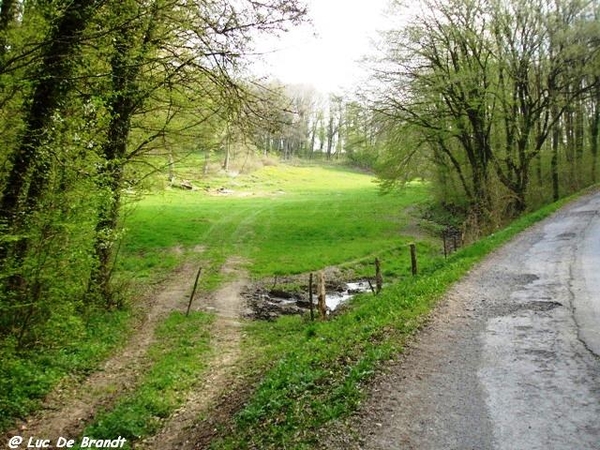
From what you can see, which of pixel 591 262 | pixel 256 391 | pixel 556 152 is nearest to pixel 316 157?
pixel 556 152

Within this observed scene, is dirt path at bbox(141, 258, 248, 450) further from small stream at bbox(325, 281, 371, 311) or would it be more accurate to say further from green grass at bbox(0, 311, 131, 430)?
small stream at bbox(325, 281, 371, 311)

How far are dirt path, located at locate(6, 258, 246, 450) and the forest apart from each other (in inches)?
48.8

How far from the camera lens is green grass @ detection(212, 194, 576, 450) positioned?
21.6 ft

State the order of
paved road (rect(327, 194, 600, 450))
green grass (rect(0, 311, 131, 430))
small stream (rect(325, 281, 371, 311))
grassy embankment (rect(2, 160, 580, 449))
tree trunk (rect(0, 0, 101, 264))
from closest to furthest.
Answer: paved road (rect(327, 194, 600, 450)) → grassy embankment (rect(2, 160, 580, 449)) → tree trunk (rect(0, 0, 101, 264)) → green grass (rect(0, 311, 131, 430)) → small stream (rect(325, 281, 371, 311))

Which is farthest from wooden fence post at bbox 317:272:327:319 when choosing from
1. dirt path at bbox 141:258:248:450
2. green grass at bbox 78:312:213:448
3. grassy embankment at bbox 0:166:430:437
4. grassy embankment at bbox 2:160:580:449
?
grassy embankment at bbox 0:166:430:437

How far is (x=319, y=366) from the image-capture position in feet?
27.9

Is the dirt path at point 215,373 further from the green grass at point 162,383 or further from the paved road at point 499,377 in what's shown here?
the paved road at point 499,377

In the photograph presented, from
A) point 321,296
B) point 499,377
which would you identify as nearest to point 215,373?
point 321,296

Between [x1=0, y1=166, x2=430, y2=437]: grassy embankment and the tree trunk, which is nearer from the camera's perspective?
the tree trunk

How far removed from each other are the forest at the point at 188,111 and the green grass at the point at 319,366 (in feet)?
14.4

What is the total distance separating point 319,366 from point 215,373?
3414mm

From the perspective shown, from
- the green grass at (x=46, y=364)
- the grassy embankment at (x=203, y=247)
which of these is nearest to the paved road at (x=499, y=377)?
the grassy embankment at (x=203, y=247)

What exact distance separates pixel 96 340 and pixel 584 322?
10818 millimetres

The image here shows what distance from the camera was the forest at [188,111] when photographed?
7.82 metres
